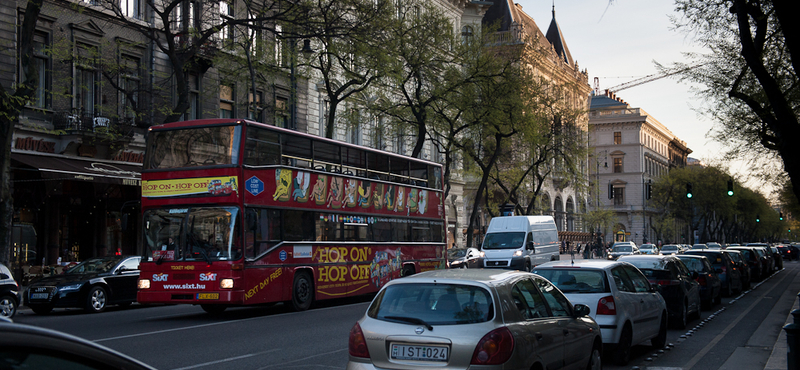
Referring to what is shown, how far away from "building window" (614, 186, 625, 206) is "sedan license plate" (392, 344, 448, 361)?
110038 mm

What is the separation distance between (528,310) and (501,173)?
48.2m

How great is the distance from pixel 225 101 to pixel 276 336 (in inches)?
904

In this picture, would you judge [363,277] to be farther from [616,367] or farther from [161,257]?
[616,367]

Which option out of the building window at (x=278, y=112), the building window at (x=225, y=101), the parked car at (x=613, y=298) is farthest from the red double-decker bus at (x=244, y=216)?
the building window at (x=278, y=112)

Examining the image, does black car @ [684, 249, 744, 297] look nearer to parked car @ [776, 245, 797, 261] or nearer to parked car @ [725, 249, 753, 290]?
parked car @ [725, 249, 753, 290]

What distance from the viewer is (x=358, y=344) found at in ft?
22.2

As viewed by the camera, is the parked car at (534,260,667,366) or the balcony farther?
the balcony

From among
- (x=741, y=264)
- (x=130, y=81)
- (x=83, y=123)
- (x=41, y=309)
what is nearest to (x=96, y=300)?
(x=41, y=309)

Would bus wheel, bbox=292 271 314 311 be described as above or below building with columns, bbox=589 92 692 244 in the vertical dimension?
below

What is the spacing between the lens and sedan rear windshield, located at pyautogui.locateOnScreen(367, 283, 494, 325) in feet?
21.6

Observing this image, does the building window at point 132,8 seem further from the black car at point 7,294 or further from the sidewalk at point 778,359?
the sidewalk at point 778,359

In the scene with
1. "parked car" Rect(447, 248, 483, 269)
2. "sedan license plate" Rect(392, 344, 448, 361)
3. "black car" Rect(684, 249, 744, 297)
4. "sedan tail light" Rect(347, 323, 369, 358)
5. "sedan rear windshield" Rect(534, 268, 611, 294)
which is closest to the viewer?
"sedan license plate" Rect(392, 344, 448, 361)

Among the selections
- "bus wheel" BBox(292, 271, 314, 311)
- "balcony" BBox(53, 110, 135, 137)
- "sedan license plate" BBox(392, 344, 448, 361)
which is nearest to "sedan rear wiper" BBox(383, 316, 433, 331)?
"sedan license plate" BBox(392, 344, 448, 361)

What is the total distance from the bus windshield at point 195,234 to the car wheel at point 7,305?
3.32 meters
